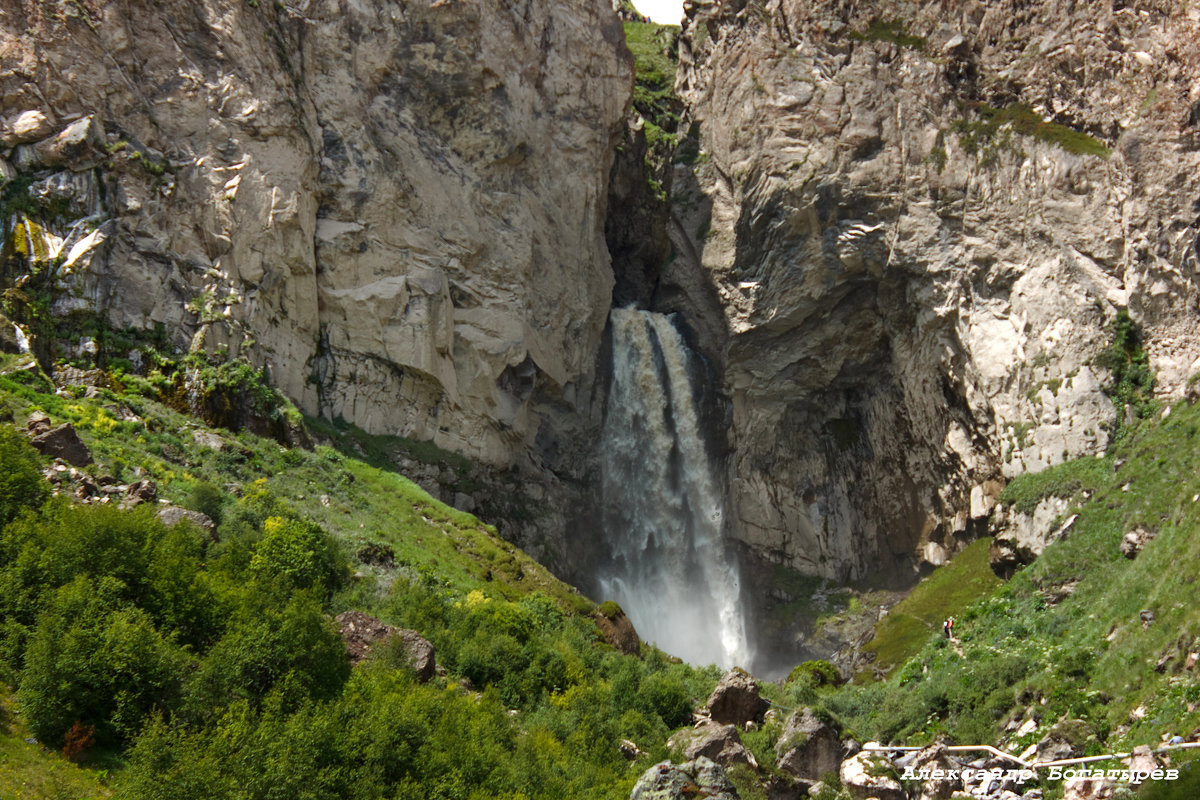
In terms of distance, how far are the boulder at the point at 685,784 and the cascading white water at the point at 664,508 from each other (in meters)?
31.4

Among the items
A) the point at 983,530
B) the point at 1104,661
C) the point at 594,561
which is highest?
Answer: the point at 983,530

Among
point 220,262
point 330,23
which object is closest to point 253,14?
point 330,23

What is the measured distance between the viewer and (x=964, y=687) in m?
27.0

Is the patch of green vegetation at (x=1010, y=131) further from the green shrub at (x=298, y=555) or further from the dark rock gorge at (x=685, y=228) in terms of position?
the green shrub at (x=298, y=555)

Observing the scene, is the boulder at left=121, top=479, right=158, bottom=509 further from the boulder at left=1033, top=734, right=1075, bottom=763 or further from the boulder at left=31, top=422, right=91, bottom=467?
the boulder at left=1033, top=734, right=1075, bottom=763

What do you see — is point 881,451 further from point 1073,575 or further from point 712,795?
point 712,795

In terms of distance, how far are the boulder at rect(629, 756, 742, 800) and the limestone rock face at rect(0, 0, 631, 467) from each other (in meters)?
26.1

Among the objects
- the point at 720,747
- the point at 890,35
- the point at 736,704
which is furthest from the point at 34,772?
the point at 890,35

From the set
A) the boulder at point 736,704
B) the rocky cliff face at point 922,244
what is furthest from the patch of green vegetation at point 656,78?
the boulder at point 736,704

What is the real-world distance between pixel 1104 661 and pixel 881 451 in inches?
1145

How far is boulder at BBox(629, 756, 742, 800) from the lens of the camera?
1739 centimetres

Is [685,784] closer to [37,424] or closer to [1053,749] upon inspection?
[1053,749]

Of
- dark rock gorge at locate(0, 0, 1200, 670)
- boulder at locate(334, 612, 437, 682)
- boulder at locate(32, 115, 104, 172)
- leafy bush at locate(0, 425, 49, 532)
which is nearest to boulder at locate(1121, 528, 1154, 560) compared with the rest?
dark rock gorge at locate(0, 0, 1200, 670)

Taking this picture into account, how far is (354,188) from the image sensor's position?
44000mm
